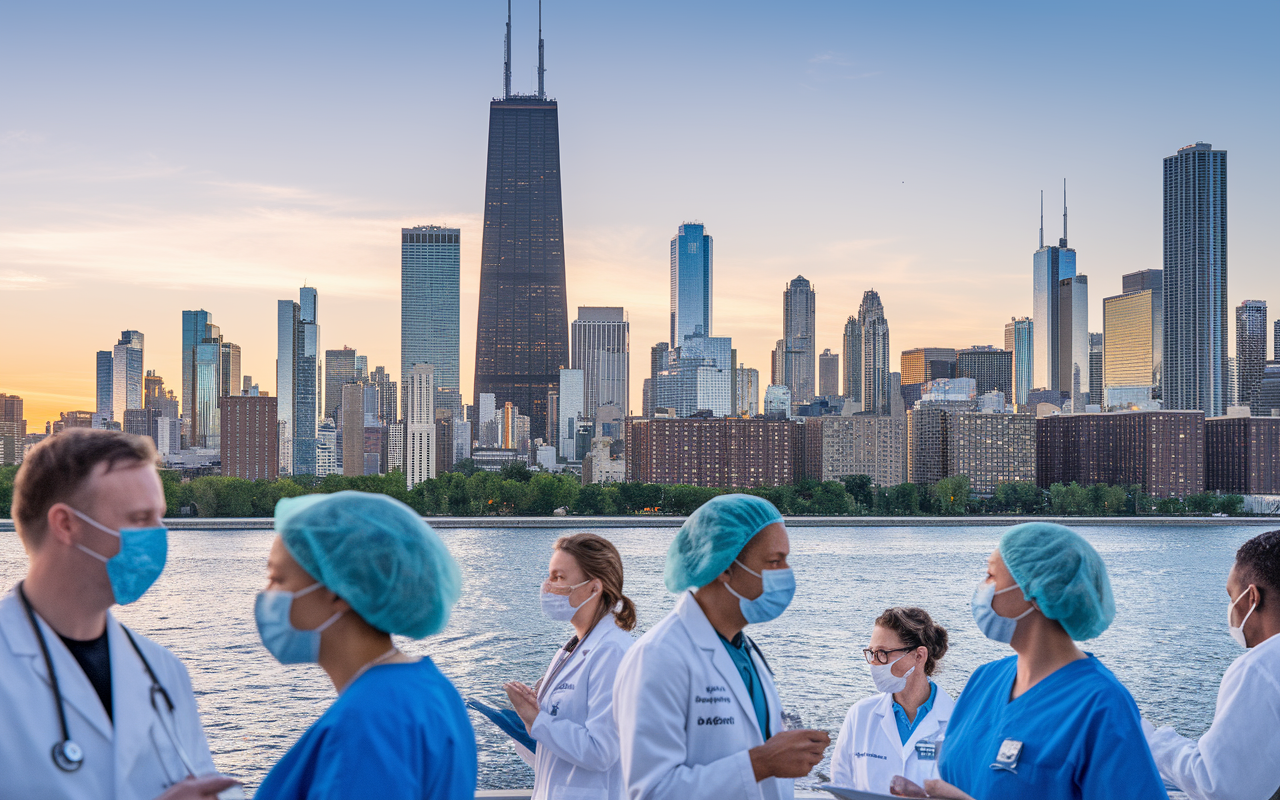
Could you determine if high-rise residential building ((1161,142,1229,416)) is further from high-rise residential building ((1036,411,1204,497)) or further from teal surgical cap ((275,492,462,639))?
teal surgical cap ((275,492,462,639))

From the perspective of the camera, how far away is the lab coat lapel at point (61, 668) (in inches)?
77.0

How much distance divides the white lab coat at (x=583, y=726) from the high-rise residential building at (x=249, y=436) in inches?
5626

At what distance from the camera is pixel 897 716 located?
3.76m

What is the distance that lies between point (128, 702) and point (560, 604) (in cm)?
188

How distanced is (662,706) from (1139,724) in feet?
3.89

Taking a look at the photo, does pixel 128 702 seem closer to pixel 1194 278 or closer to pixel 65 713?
pixel 65 713


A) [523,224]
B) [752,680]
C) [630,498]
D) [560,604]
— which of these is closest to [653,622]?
[560,604]

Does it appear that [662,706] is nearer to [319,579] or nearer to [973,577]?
[319,579]

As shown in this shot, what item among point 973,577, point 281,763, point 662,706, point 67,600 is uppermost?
point 67,600

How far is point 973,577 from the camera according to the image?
52.4 meters

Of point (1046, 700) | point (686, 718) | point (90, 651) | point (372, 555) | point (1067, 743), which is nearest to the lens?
point (372, 555)

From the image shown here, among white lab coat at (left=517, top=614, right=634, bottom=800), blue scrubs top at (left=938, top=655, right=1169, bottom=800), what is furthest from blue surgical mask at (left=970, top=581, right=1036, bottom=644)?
white lab coat at (left=517, top=614, right=634, bottom=800)

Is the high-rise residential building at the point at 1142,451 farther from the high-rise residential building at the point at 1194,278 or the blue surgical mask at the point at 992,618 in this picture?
the blue surgical mask at the point at 992,618

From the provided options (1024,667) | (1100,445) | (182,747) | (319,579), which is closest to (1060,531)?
(1024,667)
